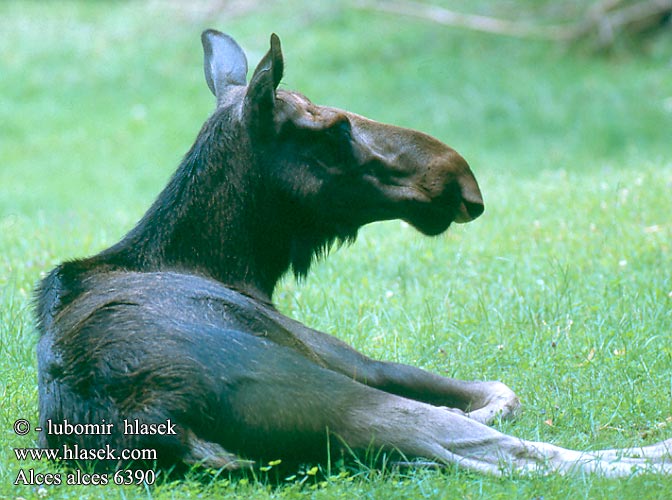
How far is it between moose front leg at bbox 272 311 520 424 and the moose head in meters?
0.38

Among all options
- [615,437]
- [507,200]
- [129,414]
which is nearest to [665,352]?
[615,437]

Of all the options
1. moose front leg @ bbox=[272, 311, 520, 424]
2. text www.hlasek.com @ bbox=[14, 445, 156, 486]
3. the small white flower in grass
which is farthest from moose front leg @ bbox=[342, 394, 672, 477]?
the small white flower in grass

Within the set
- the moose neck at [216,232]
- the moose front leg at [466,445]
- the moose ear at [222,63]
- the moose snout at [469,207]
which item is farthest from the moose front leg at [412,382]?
the moose ear at [222,63]

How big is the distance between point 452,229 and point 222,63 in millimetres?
3055

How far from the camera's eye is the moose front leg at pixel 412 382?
5086 mm

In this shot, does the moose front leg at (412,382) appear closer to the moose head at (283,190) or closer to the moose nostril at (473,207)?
the moose head at (283,190)

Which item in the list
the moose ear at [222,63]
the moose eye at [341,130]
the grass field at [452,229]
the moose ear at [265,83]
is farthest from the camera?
the moose ear at [222,63]

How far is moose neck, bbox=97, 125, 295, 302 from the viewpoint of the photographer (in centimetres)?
516

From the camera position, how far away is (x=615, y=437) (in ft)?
16.3

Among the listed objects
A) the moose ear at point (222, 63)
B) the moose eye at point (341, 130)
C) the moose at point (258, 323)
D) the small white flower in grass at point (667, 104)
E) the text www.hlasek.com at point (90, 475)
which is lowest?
the text www.hlasek.com at point (90, 475)

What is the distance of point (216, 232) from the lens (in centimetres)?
518

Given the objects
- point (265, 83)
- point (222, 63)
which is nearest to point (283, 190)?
point (265, 83)

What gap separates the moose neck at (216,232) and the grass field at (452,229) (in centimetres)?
102

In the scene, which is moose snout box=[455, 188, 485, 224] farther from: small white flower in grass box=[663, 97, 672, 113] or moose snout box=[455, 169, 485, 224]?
small white flower in grass box=[663, 97, 672, 113]
